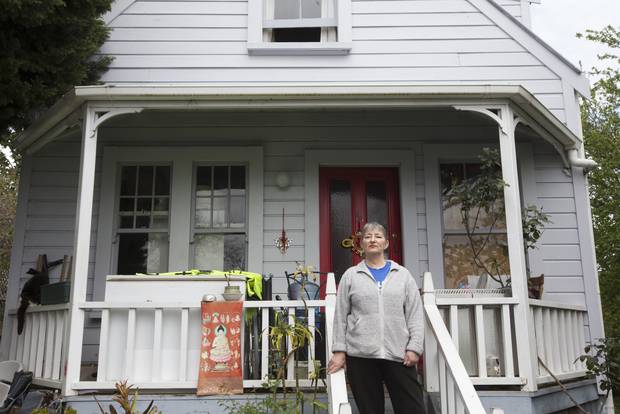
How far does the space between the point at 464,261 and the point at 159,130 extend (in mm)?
3552

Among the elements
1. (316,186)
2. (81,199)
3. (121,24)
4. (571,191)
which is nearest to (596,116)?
(571,191)

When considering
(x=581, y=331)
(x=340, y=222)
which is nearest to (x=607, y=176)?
(x=581, y=331)

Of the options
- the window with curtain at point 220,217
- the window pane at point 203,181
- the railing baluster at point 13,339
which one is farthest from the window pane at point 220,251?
the railing baluster at point 13,339

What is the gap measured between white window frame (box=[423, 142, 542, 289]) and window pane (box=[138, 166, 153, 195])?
2945 millimetres

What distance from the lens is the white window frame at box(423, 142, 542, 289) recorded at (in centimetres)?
591

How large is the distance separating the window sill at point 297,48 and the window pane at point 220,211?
1688 mm

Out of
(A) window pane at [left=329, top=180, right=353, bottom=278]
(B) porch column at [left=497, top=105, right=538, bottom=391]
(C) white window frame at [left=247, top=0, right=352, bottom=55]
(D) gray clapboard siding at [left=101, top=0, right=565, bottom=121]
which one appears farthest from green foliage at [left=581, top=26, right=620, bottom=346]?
(B) porch column at [left=497, top=105, right=538, bottom=391]

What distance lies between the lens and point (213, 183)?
617 centimetres

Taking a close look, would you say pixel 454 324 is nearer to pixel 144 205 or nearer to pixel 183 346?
pixel 183 346

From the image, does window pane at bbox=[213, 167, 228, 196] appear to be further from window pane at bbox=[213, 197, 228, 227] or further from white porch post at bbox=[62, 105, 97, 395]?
white porch post at bbox=[62, 105, 97, 395]

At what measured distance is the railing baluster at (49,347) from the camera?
4801mm

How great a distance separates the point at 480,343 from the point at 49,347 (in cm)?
355

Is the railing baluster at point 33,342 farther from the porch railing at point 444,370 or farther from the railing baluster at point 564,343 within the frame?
the railing baluster at point 564,343

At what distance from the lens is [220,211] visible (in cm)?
609
